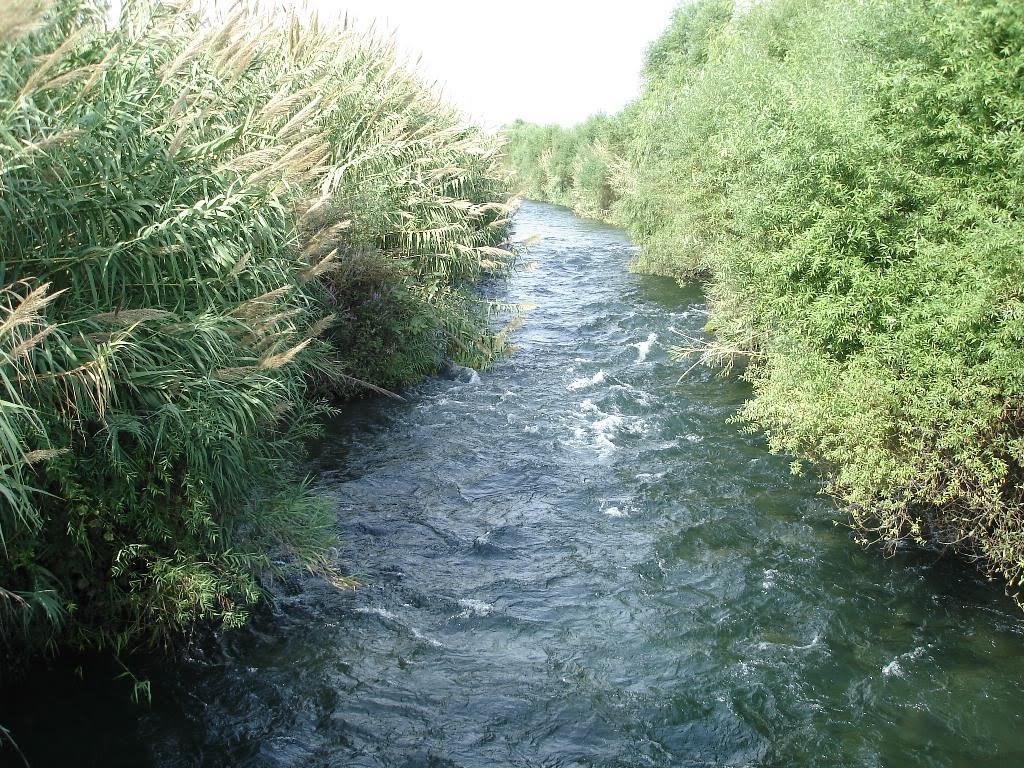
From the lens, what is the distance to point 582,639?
25.3ft

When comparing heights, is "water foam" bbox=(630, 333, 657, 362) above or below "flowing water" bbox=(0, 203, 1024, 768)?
above

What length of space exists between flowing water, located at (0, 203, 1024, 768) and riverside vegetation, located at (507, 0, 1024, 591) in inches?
38.1

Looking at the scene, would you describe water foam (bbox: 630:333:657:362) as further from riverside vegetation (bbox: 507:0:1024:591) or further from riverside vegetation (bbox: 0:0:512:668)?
riverside vegetation (bbox: 0:0:512:668)

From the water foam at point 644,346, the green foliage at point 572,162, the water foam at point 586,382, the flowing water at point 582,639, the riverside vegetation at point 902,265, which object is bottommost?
the flowing water at point 582,639

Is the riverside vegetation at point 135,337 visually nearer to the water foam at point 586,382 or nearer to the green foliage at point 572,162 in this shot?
the water foam at point 586,382

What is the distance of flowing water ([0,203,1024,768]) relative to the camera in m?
6.30

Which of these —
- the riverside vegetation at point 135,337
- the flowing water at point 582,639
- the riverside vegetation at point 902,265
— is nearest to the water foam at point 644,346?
the flowing water at point 582,639

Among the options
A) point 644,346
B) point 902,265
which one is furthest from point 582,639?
point 644,346

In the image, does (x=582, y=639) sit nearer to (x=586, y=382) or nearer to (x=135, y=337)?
(x=135, y=337)

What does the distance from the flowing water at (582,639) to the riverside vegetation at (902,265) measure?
3.18ft

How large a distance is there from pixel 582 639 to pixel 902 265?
5.12 m

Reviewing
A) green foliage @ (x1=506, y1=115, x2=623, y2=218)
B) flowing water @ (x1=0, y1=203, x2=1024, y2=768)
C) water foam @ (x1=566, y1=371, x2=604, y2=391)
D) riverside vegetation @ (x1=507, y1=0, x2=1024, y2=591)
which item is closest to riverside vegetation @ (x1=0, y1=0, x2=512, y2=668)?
flowing water @ (x1=0, y1=203, x2=1024, y2=768)

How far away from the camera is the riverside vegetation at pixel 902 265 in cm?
757

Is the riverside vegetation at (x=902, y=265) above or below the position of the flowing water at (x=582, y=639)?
above
